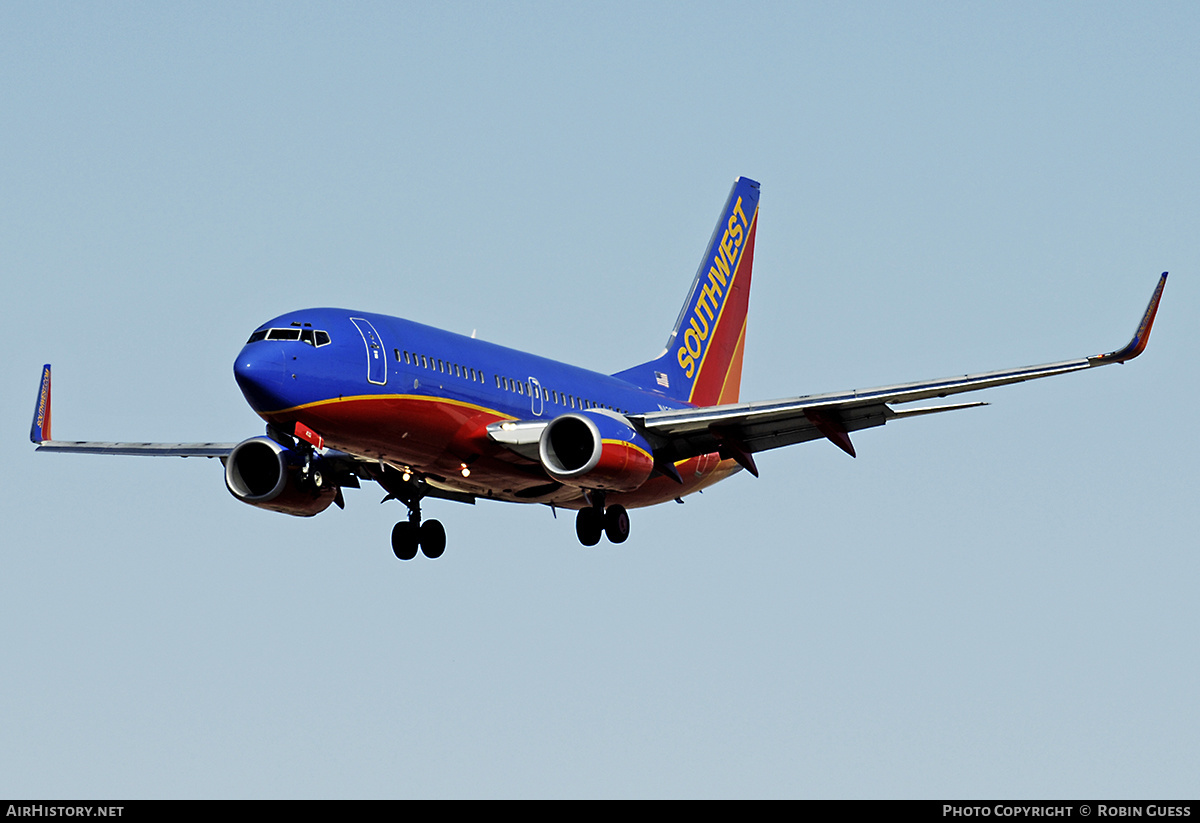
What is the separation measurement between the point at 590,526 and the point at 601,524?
0.31 m

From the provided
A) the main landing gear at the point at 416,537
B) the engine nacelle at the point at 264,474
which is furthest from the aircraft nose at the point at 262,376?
the main landing gear at the point at 416,537

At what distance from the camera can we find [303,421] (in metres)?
36.6

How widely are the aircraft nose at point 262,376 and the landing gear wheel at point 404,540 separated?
9773mm

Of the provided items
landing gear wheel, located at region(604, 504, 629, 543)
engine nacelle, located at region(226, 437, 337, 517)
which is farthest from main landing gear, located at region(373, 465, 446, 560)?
landing gear wheel, located at region(604, 504, 629, 543)

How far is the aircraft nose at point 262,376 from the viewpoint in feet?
117

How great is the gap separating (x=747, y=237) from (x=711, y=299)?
177 inches

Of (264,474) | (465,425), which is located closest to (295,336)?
(465,425)

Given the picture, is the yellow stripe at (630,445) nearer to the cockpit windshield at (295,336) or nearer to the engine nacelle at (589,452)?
the engine nacelle at (589,452)

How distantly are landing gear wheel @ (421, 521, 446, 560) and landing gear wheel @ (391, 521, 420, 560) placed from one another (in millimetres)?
159

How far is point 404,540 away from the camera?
4522 cm

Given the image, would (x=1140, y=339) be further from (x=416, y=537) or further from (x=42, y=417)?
(x=42, y=417)
